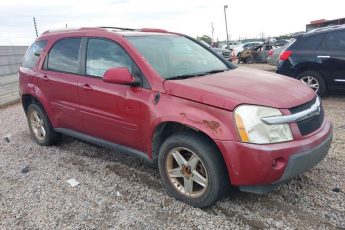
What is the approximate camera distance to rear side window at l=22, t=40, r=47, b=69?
5320 mm

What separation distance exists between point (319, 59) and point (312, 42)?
1.53ft

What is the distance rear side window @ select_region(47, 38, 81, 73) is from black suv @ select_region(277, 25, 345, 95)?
527cm

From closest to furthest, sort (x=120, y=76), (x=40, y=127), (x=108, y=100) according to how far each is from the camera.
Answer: (x=120, y=76) → (x=108, y=100) → (x=40, y=127)

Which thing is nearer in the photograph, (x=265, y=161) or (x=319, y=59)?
(x=265, y=161)

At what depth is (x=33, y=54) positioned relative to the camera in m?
5.48

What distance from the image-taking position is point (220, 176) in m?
3.20

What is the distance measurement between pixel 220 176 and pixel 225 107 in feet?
2.02

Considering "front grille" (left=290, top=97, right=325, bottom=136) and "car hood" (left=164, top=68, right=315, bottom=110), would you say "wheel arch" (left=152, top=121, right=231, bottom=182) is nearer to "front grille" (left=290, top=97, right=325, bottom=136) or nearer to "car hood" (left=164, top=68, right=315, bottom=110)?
"car hood" (left=164, top=68, right=315, bottom=110)

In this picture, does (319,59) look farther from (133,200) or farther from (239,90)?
(133,200)

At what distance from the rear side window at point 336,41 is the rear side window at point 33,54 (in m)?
5.78

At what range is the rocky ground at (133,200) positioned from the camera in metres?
3.23

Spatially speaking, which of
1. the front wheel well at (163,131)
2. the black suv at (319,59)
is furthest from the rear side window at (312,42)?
the front wheel well at (163,131)

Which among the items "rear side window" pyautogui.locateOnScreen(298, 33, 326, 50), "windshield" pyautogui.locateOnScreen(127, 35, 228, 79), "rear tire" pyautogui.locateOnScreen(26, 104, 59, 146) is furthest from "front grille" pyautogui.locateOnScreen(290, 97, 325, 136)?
"rear side window" pyautogui.locateOnScreen(298, 33, 326, 50)

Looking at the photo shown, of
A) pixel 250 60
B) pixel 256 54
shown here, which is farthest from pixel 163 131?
pixel 250 60
